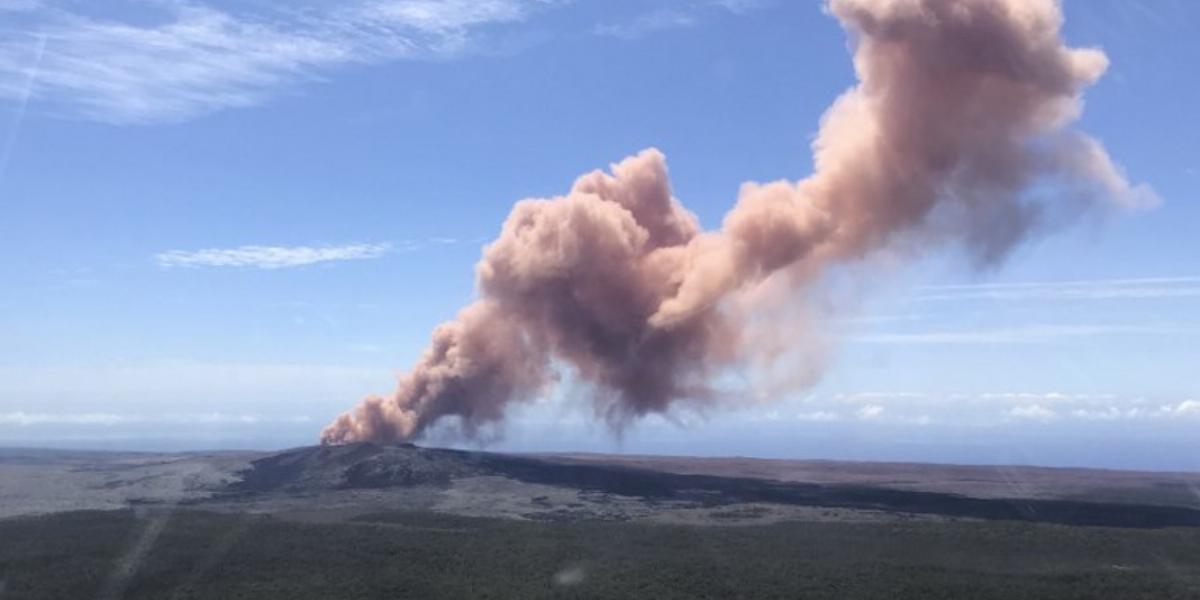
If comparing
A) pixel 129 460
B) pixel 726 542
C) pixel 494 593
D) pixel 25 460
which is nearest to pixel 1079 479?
pixel 726 542

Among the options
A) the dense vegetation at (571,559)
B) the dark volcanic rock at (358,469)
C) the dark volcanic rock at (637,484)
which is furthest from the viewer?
the dark volcanic rock at (358,469)

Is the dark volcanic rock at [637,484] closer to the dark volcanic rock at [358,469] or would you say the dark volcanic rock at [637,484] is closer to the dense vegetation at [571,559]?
the dark volcanic rock at [358,469]

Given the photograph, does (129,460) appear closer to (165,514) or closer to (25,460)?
(25,460)

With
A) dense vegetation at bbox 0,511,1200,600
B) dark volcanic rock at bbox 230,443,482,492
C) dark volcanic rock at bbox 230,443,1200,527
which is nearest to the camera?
dense vegetation at bbox 0,511,1200,600

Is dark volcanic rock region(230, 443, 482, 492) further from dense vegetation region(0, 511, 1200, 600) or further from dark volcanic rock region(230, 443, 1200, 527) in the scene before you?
dense vegetation region(0, 511, 1200, 600)

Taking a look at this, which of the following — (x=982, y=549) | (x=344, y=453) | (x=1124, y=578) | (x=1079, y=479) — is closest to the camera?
(x=1124, y=578)

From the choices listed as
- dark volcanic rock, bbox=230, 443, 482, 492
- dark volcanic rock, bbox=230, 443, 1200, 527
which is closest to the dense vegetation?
dark volcanic rock, bbox=230, 443, 1200, 527

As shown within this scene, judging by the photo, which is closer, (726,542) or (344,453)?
(726,542)

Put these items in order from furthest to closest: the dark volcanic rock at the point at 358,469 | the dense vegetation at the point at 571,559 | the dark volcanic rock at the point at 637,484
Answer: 1. the dark volcanic rock at the point at 358,469
2. the dark volcanic rock at the point at 637,484
3. the dense vegetation at the point at 571,559

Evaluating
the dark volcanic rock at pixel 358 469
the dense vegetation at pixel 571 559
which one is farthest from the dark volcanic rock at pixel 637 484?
the dense vegetation at pixel 571 559
